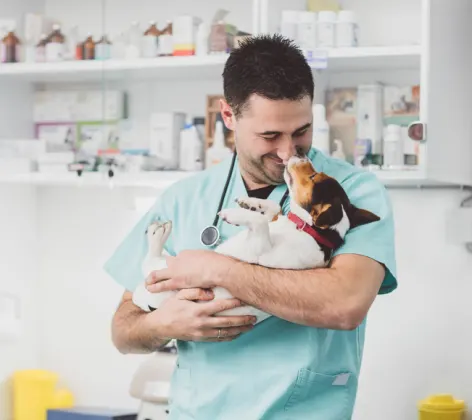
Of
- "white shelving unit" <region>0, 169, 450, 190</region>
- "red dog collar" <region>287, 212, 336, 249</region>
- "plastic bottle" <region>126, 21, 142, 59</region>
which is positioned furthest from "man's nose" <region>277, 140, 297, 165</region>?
"plastic bottle" <region>126, 21, 142, 59</region>

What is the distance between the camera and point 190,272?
5.57ft

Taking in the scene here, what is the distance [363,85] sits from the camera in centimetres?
278

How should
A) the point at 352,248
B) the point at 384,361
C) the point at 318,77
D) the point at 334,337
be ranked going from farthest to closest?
the point at 384,361, the point at 318,77, the point at 334,337, the point at 352,248

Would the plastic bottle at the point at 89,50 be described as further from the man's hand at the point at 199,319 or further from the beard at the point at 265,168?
the man's hand at the point at 199,319

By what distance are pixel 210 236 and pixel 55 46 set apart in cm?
141

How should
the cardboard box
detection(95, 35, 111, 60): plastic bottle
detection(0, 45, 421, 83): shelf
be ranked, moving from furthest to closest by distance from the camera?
1. detection(95, 35, 111, 60): plastic bottle
2. the cardboard box
3. detection(0, 45, 421, 83): shelf

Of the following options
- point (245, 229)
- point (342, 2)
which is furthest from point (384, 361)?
point (245, 229)

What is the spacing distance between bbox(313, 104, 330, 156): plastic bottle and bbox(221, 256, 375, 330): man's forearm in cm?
107

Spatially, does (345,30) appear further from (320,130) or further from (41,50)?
(41,50)

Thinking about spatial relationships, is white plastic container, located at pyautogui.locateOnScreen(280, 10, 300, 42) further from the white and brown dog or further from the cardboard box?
the white and brown dog

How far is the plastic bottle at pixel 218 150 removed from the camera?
2.85 metres

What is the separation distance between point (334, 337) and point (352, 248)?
0.69 ft

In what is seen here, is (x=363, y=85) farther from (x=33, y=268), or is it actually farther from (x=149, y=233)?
(x=33, y=268)

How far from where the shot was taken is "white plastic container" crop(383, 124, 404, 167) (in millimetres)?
2627
